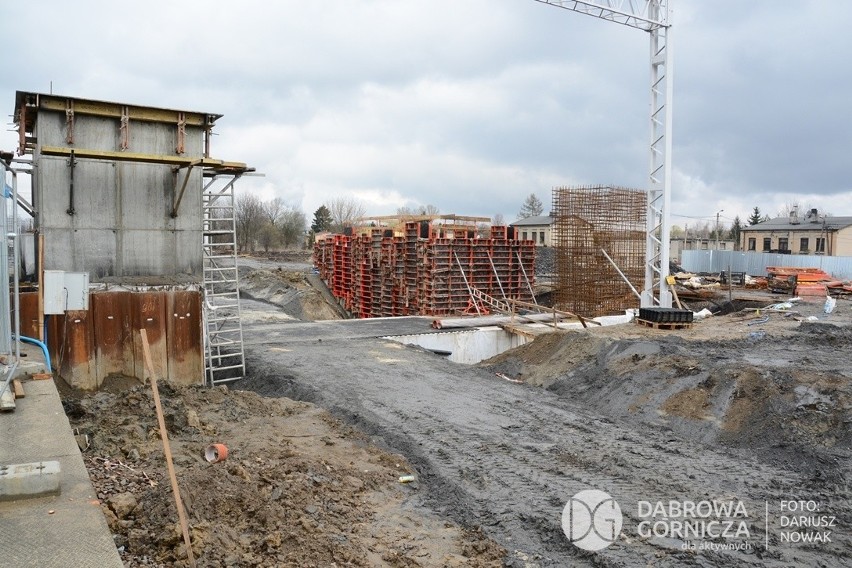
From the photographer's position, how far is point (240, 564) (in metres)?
4.91

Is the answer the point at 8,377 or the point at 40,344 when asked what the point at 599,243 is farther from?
the point at 8,377

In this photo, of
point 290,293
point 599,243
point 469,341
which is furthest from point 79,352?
point 290,293

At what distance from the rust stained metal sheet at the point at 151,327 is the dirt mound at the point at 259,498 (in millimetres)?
2692

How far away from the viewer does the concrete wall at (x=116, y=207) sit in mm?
11867

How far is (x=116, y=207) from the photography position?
12.4 meters

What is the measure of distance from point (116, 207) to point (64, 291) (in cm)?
221

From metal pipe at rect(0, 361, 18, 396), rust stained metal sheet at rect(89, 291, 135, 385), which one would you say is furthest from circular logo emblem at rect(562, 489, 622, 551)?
rust stained metal sheet at rect(89, 291, 135, 385)

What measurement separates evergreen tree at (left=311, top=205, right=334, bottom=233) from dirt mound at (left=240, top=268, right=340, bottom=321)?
123ft

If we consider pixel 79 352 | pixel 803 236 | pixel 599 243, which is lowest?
pixel 79 352

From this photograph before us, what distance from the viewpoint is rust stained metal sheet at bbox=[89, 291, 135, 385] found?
11922 millimetres

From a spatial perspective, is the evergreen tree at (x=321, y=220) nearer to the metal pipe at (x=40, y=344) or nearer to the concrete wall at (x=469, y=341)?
the concrete wall at (x=469, y=341)

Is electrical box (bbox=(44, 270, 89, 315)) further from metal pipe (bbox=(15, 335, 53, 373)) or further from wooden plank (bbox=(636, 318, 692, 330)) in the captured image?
wooden plank (bbox=(636, 318, 692, 330))

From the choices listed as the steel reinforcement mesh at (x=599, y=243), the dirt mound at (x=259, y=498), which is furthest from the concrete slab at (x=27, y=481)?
the steel reinforcement mesh at (x=599, y=243)

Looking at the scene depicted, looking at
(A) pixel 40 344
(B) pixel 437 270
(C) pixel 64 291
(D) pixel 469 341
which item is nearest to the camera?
(A) pixel 40 344
